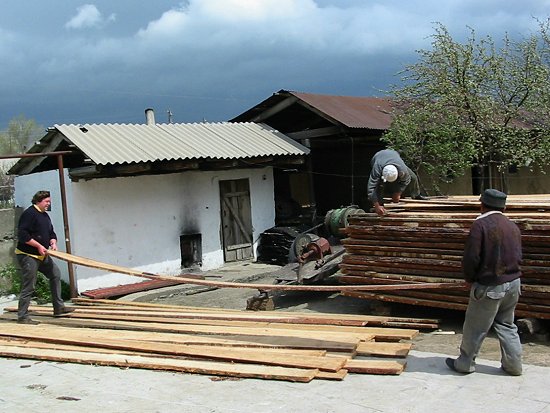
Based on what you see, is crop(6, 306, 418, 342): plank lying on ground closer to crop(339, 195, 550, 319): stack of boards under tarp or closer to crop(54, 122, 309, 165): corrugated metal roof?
crop(339, 195, 550, 319): stack of boards under tarp

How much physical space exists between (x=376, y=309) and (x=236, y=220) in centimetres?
682

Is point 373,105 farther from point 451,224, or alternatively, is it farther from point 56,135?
point 451,224

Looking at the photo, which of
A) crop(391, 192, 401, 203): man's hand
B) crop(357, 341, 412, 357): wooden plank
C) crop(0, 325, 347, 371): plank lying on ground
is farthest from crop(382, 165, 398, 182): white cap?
crop(0, 325, 347, 371): plank lying on ground

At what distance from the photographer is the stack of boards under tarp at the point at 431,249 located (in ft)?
22.3

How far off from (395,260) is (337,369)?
9.09 ft

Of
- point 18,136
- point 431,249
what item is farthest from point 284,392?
point 18,136

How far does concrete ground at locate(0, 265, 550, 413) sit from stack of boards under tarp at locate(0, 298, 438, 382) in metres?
0.14

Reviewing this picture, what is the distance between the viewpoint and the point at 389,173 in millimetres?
8445

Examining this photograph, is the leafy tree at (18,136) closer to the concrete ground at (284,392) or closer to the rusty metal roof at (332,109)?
the rusty metal roof at (332,109)

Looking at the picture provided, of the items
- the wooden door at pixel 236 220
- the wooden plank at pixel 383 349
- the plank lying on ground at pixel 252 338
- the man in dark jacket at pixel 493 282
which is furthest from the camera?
the wooden door at pixel 236 220

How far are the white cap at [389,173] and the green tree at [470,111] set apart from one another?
4.88m

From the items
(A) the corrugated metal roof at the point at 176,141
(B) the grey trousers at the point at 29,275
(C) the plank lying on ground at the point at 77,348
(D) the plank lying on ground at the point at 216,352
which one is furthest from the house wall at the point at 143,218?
(D) the plank lying on ground at the point at 216,352

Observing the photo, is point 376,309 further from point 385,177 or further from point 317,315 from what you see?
point 385,177

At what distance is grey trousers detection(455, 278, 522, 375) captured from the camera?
550 centimetres
